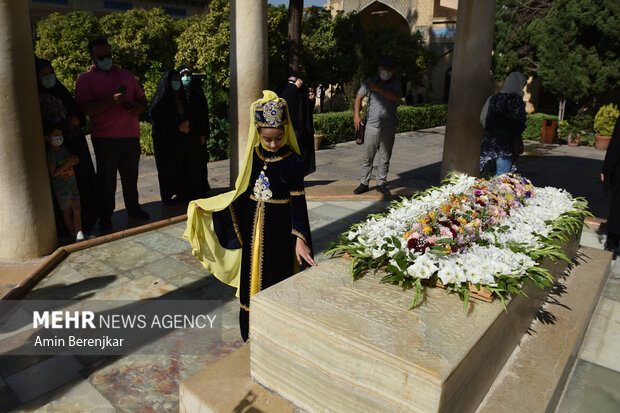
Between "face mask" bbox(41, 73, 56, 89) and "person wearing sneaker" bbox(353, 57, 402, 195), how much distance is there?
3.97m

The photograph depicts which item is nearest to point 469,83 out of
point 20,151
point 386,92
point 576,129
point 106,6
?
point 386,92

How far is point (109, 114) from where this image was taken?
5.64m

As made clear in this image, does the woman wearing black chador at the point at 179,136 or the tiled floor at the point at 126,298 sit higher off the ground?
the woman wearing black chador at the point at 179,136

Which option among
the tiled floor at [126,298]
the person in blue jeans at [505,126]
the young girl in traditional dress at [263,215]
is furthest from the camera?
the person in blue jeans at [505,126]

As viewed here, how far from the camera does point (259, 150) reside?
331cm

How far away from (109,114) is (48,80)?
0.80 metres

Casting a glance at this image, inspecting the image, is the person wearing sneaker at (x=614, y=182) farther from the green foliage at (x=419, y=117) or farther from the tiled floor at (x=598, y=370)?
the green foliage at (x=419, y=117)

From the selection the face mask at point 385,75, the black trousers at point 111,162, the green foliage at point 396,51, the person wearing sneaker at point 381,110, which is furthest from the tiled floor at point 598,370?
the green foliage at point 396,51

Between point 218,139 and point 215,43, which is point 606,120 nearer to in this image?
point 218,139

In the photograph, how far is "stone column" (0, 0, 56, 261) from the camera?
4270 millimetres

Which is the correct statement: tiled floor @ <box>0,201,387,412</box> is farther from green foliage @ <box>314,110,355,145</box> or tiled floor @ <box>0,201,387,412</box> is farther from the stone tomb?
green foliage @ <box>314,110,355,145</box>

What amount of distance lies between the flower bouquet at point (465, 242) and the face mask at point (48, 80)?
376 cm

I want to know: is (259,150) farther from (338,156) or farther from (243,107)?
(338,156)

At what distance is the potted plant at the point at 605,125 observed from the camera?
16141 millimetres
